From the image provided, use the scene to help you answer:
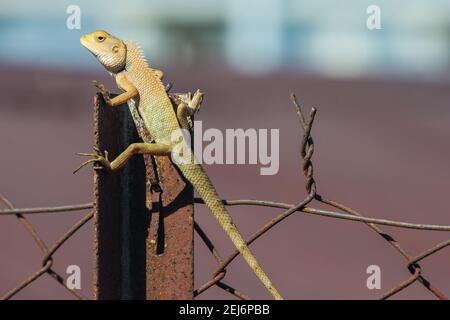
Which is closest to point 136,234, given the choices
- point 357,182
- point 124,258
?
point 124,258

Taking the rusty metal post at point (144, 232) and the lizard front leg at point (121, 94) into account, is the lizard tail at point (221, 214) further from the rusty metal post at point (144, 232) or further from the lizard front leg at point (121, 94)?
the lizard front leg at point (121, 94)

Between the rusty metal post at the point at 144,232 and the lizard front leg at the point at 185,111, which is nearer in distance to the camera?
the rusty metal post at the point at 144,232

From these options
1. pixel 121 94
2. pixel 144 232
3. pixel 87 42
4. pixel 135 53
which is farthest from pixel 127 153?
pixel 87 42

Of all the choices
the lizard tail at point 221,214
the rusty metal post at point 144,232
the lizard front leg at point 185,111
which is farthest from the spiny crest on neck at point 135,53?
the rusty metal post at point 144,232

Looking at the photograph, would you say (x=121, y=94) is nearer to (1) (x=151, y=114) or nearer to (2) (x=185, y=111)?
(1) (x=151, y=114)

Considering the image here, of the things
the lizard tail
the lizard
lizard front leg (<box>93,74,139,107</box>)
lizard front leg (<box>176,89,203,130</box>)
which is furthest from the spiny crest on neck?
the lizard tail

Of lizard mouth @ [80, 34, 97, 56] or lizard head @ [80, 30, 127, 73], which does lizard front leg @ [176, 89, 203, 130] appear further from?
lizard mouth @ [80, 34, 97, 56]

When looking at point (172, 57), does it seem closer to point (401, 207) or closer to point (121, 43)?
point (401, 207)
